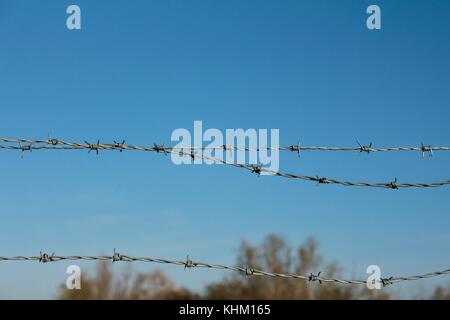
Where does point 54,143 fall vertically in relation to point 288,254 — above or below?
above

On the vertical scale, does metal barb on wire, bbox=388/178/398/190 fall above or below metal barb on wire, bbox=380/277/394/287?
above

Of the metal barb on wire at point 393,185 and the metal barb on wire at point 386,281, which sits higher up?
the metal barb on wire at point 393,185

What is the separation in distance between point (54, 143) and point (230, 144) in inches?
62.9

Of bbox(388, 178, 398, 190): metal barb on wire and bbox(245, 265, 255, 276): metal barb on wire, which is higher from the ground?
bbox(388, 178, 398, 190): metal barb on wire

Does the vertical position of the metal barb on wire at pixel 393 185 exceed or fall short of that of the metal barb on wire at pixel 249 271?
it exceeds it

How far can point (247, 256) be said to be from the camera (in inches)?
273
